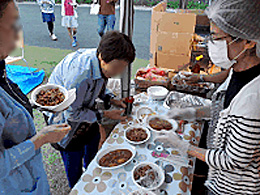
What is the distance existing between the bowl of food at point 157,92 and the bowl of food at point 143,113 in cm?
21

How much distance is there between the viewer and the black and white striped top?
0.97 meters

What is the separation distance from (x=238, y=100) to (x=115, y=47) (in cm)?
91

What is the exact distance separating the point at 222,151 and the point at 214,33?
2.25 feet

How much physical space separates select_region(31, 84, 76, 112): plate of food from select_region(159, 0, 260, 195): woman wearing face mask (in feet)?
3.17

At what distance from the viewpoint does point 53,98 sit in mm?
1478

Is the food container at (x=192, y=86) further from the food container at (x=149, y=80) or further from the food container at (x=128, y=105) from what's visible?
the food container at (x=128, y=105)

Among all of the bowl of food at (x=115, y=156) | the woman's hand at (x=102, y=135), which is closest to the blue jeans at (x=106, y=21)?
the woman's hand at (x=102, y=135)

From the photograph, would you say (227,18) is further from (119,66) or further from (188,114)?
(188,114)

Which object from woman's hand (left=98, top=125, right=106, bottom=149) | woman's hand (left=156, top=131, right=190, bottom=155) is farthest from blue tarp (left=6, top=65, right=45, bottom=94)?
woman's hand (left=156, top=131, right=190, bottom=155)

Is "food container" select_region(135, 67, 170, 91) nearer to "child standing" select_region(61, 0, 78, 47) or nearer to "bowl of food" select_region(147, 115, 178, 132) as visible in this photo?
"bowl of food" select_region(147, 115, 178, 132)

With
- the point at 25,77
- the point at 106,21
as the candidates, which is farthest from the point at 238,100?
the point at 106,21

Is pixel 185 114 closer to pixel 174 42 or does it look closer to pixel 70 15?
pixel 174 42

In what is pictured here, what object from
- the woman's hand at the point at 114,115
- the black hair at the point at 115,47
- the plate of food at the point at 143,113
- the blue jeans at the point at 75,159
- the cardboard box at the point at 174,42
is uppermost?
the black hair at the point at 115,47

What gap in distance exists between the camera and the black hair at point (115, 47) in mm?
1506
